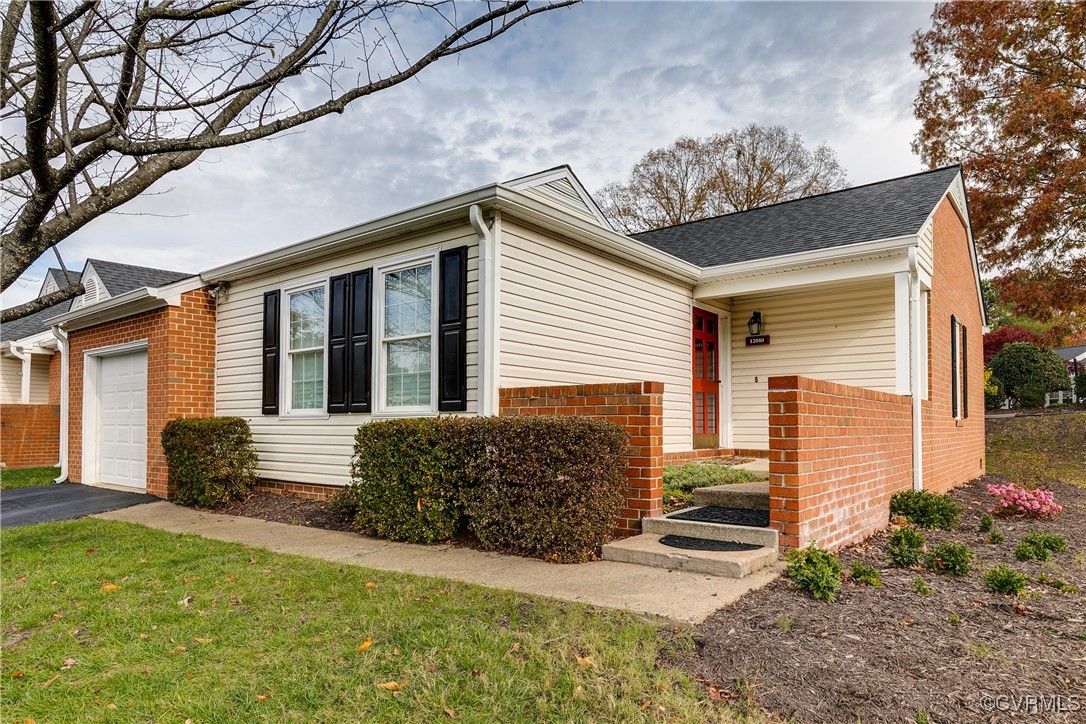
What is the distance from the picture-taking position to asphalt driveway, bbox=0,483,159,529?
762 cm

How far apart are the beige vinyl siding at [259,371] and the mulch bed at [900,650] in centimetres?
343

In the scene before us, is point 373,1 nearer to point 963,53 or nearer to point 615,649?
point 615,649

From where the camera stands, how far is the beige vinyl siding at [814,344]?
341 inches

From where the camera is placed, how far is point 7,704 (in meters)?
2.75

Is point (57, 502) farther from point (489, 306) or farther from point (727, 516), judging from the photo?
point (727, 516)

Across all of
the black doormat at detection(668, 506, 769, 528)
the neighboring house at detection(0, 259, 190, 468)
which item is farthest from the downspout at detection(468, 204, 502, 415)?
the neighboring house at detection(0, 259, 190, 468)

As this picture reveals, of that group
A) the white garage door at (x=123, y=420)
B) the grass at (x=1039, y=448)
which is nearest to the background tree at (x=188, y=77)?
the white garage door at (x=123, y=420)

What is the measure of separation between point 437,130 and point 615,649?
5167mm

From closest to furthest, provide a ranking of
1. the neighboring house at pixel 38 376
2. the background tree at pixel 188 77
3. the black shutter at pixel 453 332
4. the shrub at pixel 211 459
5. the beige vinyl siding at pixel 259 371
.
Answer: the background tree at pixel 188 77, the black shutter at pixel 453 332, the beige vinyl siding at pixel 259 371, the shrub at pixel 211 459, the neighboring house at pixel 38 376

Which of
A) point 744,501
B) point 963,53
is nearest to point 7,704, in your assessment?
point 744,501

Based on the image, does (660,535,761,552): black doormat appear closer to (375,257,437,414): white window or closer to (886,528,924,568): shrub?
(886,528,924,568): shrub

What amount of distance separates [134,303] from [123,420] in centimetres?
220

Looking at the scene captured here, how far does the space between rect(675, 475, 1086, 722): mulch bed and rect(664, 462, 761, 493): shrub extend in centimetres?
241

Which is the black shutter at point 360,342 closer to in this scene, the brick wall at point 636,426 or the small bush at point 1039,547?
the brick wall at point 636,426
